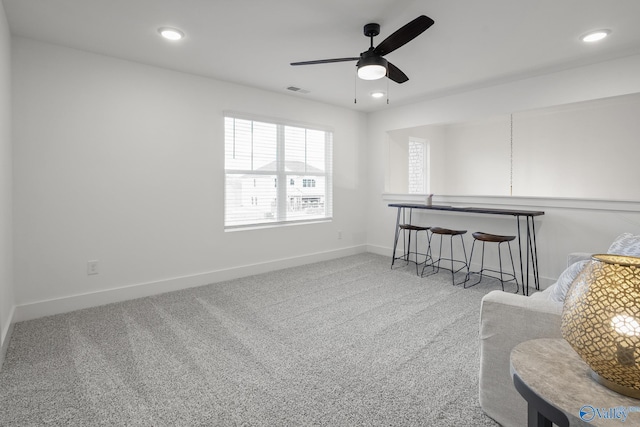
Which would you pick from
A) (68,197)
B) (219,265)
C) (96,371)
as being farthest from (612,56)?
(68,197)

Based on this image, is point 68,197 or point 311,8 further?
point 68,197

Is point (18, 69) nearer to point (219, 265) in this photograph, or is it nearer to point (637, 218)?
point (219, 265)

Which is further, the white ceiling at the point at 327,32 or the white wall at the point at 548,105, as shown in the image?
the white wall at the point at 548,105

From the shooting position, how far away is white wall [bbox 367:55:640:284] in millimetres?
3203

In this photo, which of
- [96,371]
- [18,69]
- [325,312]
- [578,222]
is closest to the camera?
[96,371]

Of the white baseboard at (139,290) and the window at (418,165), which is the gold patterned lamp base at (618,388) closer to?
the white baseboard at (139,290)

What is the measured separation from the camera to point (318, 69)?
3.52 metres

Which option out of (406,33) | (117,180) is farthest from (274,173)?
(406,33)

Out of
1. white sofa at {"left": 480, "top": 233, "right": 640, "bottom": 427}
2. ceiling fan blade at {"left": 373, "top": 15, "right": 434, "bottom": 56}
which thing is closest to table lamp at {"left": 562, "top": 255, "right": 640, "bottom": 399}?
white sofa at {"left": 480, "top": 233, "right": 640, "bottom": 427}

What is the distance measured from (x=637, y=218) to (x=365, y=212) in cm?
336

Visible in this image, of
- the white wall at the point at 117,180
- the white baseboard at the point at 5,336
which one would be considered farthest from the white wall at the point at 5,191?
the white wall at the point at 117,180

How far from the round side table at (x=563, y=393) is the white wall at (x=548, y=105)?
304 cm

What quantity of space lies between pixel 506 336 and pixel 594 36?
271 centimetres

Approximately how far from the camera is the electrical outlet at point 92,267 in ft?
10.3
